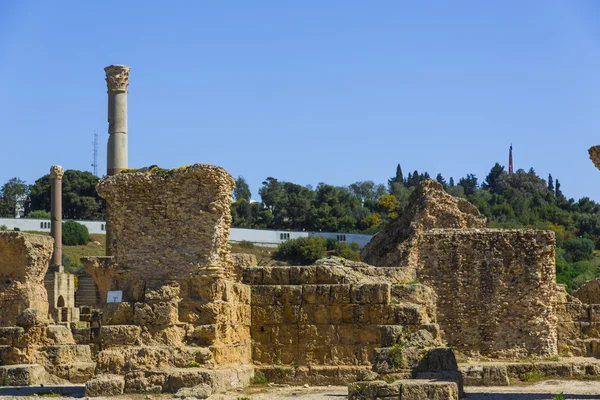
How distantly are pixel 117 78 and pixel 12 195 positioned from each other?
6038 cm

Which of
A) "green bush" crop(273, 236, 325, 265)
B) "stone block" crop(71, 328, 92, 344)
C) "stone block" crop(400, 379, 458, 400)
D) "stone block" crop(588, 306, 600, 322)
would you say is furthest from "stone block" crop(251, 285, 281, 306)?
"green bush" crop(273, 236, 325, 265)

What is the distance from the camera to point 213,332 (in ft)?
56.2

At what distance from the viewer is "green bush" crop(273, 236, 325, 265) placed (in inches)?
2781

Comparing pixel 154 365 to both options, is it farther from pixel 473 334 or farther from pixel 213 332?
pixel 473 334

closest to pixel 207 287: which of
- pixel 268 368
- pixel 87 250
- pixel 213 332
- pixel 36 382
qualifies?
pixel 213 332

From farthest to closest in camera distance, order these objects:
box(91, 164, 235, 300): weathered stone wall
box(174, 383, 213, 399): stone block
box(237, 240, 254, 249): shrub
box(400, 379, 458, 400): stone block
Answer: box(237, 240, 254, 249): shrub → box(91, 164, 235, 300): weathered stone wall → box(174, 383, 213, 399): stone block → box(400, 379, 458, 400): stone block

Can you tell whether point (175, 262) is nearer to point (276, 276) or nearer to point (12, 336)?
point (276, 276)

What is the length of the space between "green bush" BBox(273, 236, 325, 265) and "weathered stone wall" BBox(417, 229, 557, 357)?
4666cm

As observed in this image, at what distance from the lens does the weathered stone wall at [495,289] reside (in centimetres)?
2316

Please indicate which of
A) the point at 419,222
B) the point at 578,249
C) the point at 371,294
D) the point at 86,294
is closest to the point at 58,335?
the point at 371,294

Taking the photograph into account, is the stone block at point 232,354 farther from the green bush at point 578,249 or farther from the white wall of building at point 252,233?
the white wall of building at point 252,233

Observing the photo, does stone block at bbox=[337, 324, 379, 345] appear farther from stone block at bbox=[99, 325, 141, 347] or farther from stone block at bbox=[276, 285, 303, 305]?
stone block at bbox=[99, 325, 141, 347]

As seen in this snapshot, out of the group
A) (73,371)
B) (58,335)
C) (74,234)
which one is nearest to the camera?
(73,371)

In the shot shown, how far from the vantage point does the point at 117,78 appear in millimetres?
36750
